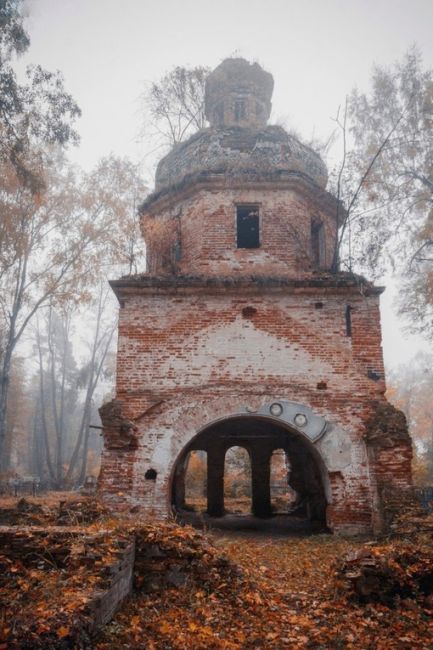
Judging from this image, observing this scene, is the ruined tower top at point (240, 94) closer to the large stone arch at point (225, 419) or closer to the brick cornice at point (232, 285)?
the brick cornice at point (232, 285)

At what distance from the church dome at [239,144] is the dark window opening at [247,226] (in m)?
0.81

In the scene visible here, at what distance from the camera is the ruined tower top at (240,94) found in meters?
15.7

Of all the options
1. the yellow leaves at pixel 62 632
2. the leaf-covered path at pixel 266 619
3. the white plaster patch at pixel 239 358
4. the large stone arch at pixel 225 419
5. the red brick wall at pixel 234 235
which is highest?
the red brick wall at pixel 234 235

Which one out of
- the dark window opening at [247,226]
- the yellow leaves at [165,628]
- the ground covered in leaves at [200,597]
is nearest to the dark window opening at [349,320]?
the dark window opening at [247,226]

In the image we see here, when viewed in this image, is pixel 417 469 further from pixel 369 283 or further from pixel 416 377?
pixel 416 377

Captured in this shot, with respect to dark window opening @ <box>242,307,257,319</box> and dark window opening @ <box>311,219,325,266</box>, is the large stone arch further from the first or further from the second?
dark window opening @ <box>311,219,325,266</box>

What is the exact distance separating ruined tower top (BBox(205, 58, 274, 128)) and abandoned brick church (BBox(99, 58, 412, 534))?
2.05 metres

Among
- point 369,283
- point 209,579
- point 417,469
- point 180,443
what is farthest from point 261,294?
point 417,469

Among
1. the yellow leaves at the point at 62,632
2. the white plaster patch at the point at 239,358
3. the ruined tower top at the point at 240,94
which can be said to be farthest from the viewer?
the ruined tower top at the point at 240,94

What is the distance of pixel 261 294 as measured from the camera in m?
11.4

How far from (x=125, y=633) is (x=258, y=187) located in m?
10.5

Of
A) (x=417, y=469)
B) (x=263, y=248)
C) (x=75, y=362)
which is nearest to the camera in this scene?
(x=263, y=248)

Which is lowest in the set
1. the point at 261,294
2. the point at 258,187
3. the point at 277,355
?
the point at 277,355

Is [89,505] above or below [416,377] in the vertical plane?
below
